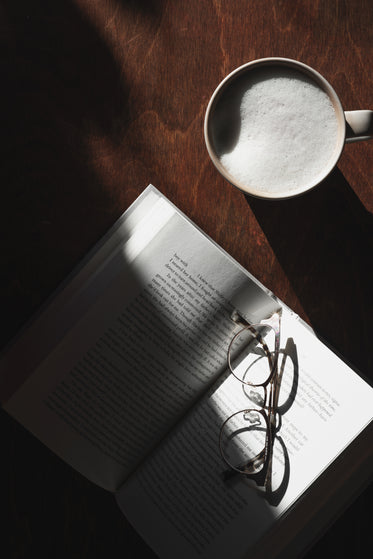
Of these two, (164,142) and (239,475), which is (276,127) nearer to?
(164,142)

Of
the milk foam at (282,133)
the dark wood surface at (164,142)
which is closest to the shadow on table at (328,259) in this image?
the dark wood surface at (164,142)

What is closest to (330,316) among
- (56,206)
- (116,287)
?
(116,287)

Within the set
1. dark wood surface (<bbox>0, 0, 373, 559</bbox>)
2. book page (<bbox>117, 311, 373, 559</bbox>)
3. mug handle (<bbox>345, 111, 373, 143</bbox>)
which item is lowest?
book page (<bbox>117, 311, 373, 559</bbox>)

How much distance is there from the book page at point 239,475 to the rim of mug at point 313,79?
0.17 m

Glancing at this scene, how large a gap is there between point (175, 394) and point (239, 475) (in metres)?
0.13

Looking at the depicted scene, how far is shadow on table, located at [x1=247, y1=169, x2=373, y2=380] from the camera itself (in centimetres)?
→ 63

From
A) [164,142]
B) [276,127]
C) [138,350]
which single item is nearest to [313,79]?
[276,127]

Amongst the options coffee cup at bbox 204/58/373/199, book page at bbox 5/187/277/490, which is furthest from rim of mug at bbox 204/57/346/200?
book page at bbox 5/187/277/490

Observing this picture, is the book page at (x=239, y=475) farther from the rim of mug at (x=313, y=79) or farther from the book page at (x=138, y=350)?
the rim of mug at (x=313, y=79)

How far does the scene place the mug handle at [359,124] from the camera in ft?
1.68

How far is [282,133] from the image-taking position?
0.52 metres

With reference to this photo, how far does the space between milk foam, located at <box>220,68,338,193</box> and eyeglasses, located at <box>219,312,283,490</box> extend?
0.60ft

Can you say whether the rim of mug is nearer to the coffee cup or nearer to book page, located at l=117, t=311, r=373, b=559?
the coffee cup

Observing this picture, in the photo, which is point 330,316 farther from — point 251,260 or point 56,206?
point 56,206
